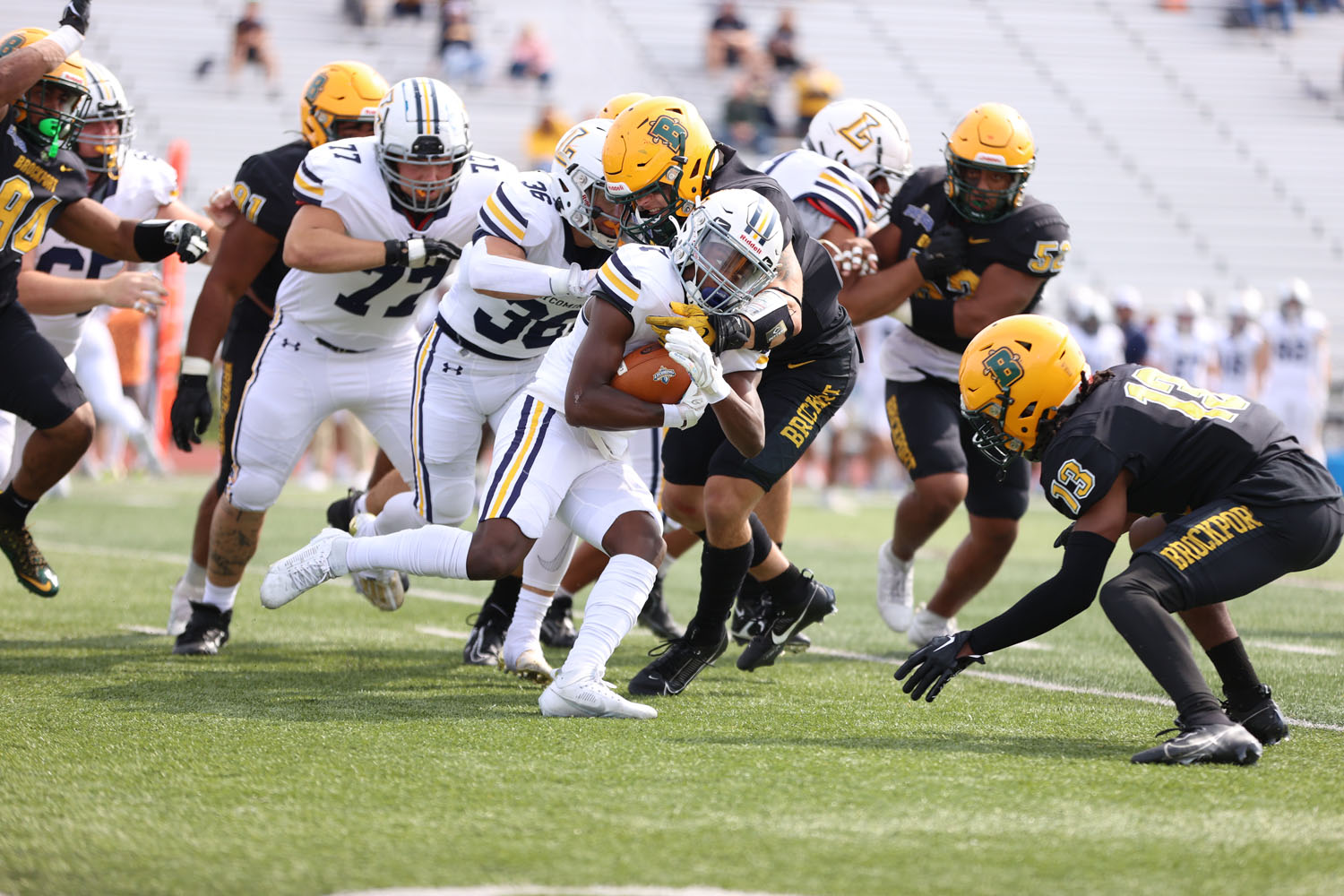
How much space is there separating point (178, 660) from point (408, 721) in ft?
4.67

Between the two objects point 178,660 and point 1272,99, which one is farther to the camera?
point 1272,99

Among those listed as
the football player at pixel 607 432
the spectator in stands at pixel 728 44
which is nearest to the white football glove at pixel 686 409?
the football player at pixel 607 432

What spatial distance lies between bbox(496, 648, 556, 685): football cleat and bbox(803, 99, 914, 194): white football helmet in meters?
2.30

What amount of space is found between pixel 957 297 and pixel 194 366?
271cm

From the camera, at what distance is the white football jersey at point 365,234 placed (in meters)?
4.99

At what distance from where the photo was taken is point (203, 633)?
5.23m

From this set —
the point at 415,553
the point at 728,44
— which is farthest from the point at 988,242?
the point at 728,44

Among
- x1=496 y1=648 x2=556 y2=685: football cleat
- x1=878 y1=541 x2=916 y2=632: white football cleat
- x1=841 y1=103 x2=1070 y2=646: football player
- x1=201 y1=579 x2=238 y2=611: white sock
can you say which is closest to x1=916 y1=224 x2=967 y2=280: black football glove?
x1=841 y1=103 x2=1070 y2=646: football player

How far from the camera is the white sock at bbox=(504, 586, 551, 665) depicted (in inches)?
→ 181

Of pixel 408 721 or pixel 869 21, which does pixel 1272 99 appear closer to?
pixel 869 21

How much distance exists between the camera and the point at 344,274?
16.6ft

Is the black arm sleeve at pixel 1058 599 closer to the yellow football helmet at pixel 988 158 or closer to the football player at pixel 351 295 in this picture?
the yellow football helmet at pixel 988 158

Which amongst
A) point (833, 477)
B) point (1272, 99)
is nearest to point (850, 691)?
point (833, 477)

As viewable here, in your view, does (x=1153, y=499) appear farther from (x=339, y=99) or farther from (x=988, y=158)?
(x=339, y=99)
